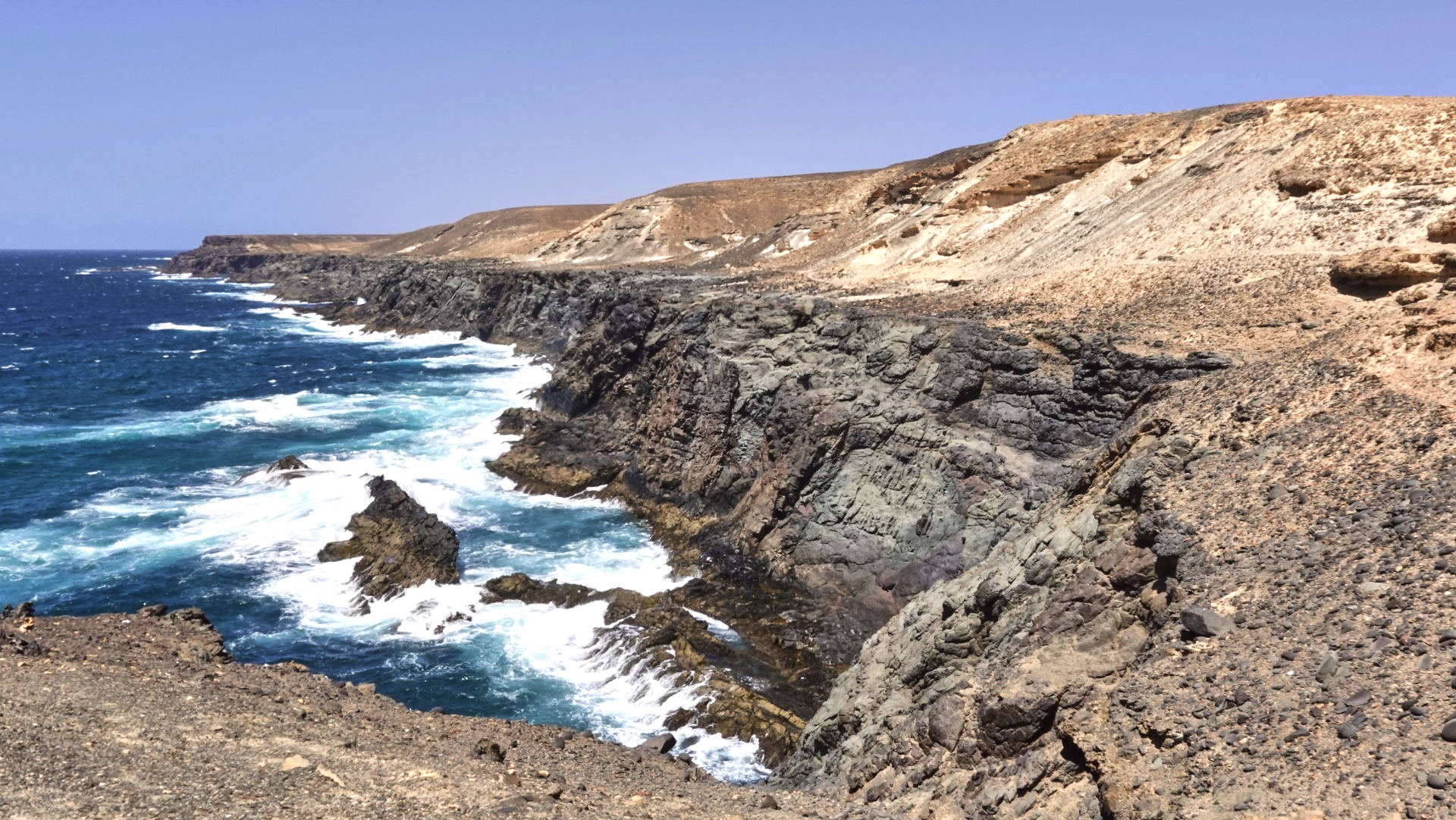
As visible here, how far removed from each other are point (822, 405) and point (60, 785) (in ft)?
63.1

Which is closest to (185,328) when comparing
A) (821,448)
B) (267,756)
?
(821,448)

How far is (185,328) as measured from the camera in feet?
267

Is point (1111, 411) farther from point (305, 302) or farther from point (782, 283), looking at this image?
point (305, 302)

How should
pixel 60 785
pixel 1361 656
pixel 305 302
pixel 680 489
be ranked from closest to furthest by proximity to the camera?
pixel 1361 656 < pixel 60 785 < pixel 680 489 < pixel 305 302

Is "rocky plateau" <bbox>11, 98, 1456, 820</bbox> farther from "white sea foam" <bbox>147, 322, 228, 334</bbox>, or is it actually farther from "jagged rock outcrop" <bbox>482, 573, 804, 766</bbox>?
"white sea foam" <bbox>147, 322, 228, 334</bbox>

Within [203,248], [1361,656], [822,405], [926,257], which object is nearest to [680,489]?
[822,405]

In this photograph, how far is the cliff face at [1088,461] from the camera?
337 inches

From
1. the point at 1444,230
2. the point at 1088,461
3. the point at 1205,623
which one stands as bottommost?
the point at 1205,623

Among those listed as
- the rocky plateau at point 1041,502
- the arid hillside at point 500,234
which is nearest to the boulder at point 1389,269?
the rocky plateau at point 1041,502

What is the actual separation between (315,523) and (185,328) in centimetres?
6566

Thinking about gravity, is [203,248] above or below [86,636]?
above

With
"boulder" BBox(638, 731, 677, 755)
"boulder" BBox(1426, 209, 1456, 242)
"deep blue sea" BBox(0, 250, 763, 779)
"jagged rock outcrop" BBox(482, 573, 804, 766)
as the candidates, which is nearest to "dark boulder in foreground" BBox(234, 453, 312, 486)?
"deep blue sea" BBox(0, 250, 763, 779)

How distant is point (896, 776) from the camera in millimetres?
11367

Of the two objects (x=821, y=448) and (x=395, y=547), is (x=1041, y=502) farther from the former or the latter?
(x=395, y=547)
